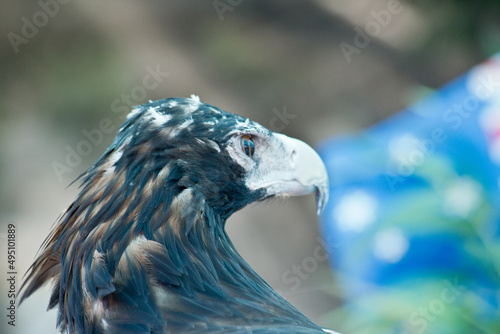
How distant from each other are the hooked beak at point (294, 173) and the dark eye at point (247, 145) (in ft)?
0.24

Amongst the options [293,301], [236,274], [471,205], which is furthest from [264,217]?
[236,274]

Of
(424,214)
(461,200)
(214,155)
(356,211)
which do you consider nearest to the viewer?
(214,155)

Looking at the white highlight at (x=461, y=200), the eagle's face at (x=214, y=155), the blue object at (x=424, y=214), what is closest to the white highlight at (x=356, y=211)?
the blue object at (x=424, y=214)

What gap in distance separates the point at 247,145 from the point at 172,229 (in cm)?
35

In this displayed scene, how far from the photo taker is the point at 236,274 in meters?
1.64

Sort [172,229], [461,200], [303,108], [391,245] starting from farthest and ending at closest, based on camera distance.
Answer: [303,108] < [391,245] < [461,200] < [172,229]

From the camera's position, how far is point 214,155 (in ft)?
5.51

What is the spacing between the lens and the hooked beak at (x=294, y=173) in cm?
175

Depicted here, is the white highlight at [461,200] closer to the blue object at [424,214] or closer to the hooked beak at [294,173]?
the blue object at [424,214]

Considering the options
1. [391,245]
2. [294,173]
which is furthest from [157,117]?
[391,245]

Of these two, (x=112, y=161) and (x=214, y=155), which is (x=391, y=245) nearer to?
(x=214, y=155)

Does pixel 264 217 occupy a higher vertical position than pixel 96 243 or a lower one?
higher

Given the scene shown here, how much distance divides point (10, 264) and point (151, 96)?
5.29 feet

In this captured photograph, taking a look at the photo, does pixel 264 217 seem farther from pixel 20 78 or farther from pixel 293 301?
pixel 20 78
